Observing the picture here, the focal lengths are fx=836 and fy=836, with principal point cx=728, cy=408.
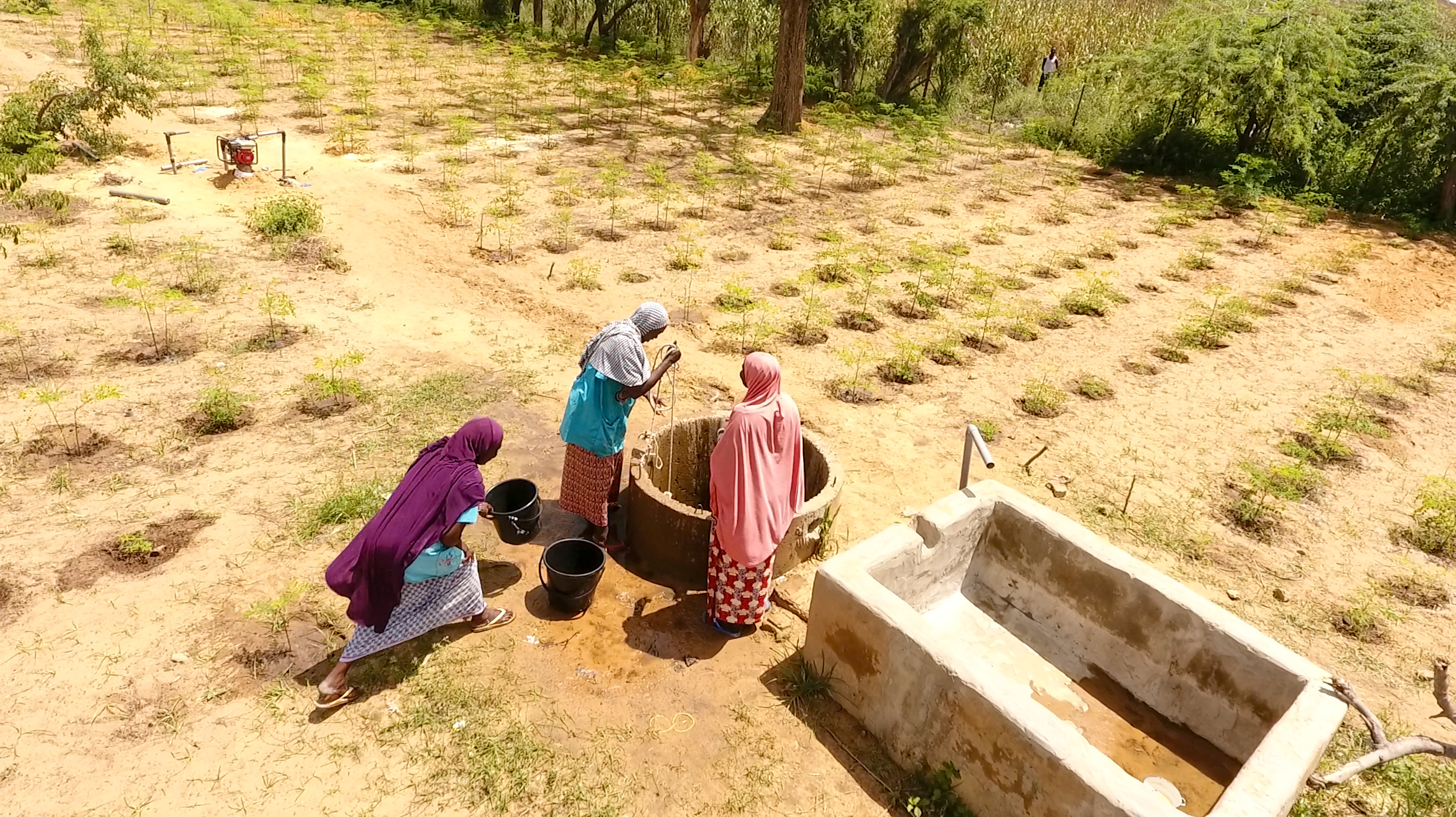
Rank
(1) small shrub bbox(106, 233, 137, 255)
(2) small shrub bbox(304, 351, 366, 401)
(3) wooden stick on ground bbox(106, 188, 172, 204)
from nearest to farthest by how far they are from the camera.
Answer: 1. (2) small shrub bbox(304, 351, 366, 401)
2. (1) small shrub bbox(106, 233, 137, 255)
3. (3) wooden stick on ground bbox(106, 188, 172, 204)

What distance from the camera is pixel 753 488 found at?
3.90 m

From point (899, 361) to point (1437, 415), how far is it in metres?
4.68

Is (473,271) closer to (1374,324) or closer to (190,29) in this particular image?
(1374,324)

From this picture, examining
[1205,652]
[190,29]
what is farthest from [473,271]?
[190,29]

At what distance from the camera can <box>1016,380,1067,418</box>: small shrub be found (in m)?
6.69

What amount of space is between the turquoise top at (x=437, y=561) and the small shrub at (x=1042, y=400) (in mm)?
4685

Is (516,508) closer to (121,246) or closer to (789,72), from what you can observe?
(121,246)

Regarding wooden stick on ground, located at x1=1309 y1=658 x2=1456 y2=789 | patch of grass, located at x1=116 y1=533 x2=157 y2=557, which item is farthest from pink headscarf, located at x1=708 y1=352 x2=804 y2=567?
patch of grass, located at x1=116 y1=533 x2=157 y2=557

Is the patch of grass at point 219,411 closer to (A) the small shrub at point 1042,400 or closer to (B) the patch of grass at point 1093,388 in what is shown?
(A) the small shrub at point 1042,400

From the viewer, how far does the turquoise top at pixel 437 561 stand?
3566mm

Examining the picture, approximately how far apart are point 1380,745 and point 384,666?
423cm

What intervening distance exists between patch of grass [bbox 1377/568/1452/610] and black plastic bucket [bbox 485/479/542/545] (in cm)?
508

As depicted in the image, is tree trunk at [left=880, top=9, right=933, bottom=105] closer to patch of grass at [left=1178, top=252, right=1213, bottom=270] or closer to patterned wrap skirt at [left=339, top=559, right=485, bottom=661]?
patch of grass at [left=1178, top=252, right=1213, bottom=270]

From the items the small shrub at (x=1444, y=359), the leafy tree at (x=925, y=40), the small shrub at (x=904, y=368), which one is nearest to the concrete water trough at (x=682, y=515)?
the small shrub at (x=904, y=368)
